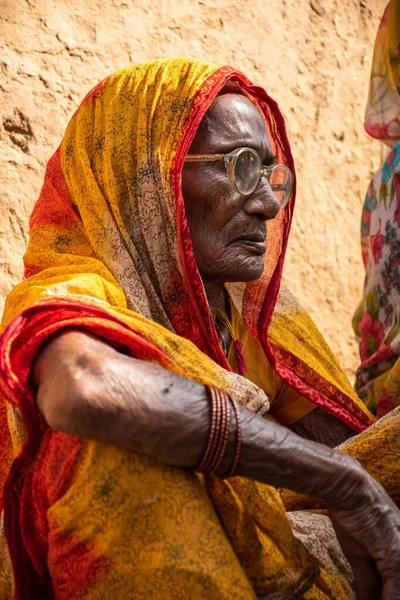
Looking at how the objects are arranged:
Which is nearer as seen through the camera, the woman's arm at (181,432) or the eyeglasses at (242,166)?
the woman's arm at (181,432)

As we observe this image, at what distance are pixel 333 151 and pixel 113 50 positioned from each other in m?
1.26

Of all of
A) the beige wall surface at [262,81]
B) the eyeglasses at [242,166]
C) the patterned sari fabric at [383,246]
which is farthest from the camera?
the beige wall surface at [262,81]

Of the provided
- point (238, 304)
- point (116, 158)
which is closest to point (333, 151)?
point (238, 304)

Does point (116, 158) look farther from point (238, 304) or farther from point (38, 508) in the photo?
point (38, 508)

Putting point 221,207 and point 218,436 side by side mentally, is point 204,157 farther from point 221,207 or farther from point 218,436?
point 218,436

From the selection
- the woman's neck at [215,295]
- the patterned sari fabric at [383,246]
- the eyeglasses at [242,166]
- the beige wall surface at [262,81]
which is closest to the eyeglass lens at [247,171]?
the eyeglasses at [242,166]

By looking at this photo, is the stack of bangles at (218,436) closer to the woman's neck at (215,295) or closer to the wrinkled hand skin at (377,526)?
the wrinkled hand skin at (377,526)

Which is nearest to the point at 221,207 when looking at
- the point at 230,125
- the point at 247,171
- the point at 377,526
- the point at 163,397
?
the point at 247,171

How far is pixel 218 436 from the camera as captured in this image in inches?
95.0

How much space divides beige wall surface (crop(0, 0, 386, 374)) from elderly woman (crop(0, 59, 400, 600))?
3.17ft

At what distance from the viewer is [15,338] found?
8.38 feet

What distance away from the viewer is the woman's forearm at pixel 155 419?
2363 millimetres

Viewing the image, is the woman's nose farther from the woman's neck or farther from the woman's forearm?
the woman's forearm

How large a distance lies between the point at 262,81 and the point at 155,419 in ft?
9.45
